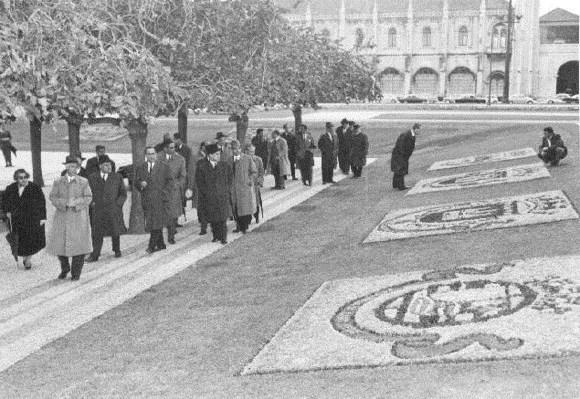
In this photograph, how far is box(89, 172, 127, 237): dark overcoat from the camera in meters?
13.0

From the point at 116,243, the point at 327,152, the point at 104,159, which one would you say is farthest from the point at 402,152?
the point at 116,243

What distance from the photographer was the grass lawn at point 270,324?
22.3 feet

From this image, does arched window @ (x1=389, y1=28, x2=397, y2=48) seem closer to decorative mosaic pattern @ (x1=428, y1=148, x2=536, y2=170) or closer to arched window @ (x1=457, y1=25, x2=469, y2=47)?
arched window @ (x1=457, y1=25, x2=469, y2=47)

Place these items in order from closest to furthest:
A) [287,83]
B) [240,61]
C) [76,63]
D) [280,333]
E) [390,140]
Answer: [280,333] → [76,63] → [240,61] → [287,83] → [390,140]

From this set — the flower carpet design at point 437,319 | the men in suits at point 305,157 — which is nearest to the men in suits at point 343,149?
the men in suits at point 305,157

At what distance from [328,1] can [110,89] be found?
79105mm

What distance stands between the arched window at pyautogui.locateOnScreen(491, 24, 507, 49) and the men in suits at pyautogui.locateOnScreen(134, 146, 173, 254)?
2910 inches

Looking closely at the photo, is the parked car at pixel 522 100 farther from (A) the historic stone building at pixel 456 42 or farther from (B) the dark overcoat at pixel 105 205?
(B) the dark overcoat at pixel 105 205

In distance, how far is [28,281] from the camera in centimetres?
1169

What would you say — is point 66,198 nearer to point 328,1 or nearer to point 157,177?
point 157,177

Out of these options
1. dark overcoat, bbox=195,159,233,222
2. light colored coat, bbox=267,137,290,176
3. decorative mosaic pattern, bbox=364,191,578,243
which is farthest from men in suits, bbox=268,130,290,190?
dark overcoat, bbox=195,159,233,222

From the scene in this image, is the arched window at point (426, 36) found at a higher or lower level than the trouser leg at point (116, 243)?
higher

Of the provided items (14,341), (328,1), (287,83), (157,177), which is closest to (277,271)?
(157,177)

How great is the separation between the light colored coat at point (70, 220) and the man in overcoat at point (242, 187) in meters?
3.98
